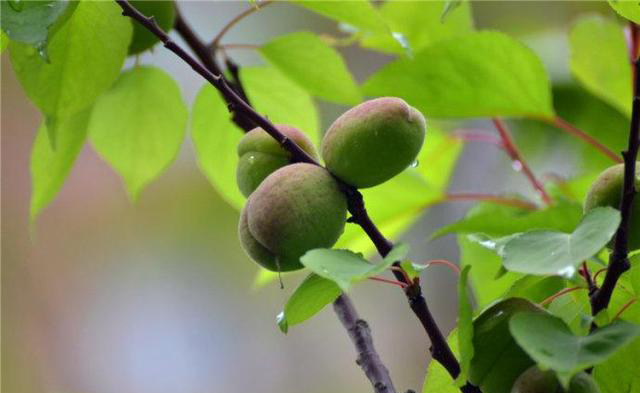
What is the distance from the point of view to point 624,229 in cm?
40

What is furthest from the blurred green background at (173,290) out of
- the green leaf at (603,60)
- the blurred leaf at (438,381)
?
the blurred leaf at (438,381)

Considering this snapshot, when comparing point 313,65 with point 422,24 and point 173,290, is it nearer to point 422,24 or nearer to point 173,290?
point 422,24

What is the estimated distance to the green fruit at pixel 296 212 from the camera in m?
0.41

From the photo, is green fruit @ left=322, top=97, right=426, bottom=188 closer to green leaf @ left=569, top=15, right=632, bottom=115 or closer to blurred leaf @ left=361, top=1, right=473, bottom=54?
blurred leaf @ left=361, top=1, right=473, bottom=54

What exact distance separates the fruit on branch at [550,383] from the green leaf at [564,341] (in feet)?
0.07

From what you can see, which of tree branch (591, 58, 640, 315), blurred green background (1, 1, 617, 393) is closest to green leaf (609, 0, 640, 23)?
tree branch (591, 58, 640, 315)

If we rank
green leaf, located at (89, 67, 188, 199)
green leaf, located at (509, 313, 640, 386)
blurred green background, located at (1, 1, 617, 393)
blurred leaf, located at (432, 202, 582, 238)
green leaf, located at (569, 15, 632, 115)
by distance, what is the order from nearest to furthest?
1. green leaf, located at (509, 313, 640, 386)
2. blurred leaf, located at (432, 202, 582, 238)
3. green leaf, located at (89, 67, 188, 199)
4. green leaf, located at (569, 15, 632, 115)
5. blurred green background, located at (1, 1, 617, 393)

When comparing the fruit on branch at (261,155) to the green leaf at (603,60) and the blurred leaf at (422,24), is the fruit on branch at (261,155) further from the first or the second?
the green leaf at (603,60)

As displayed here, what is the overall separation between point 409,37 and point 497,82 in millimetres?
103

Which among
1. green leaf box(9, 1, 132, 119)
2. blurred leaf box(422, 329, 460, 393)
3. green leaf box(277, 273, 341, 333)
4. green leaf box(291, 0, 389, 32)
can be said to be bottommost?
blurred leaf box(422, 329, 460, 393)

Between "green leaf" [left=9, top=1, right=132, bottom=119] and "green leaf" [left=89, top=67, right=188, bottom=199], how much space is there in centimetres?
13

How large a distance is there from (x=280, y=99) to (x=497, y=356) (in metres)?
0.34

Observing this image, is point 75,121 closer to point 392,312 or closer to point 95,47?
point 95,47

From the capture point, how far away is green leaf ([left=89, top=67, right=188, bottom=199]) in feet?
2.20
